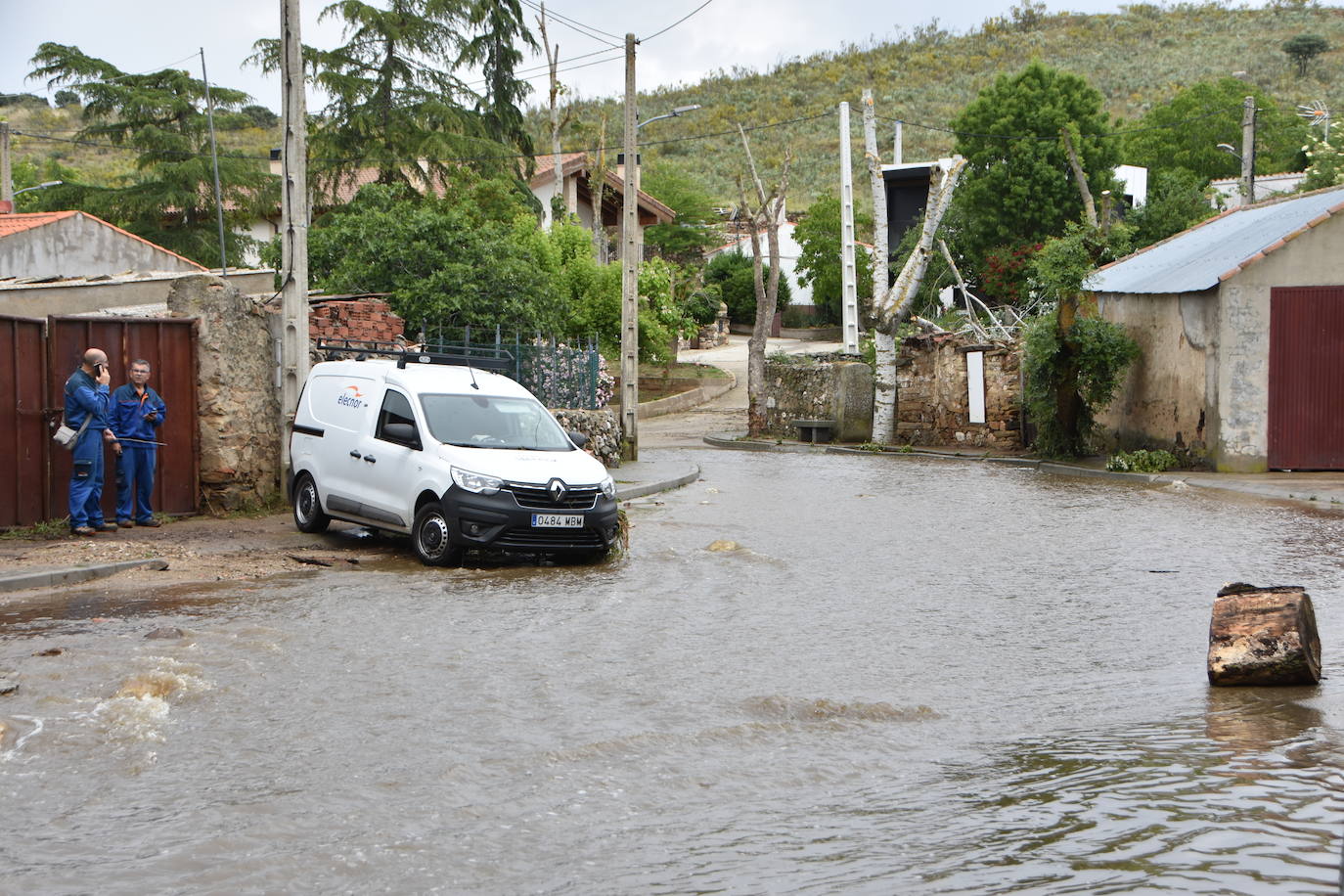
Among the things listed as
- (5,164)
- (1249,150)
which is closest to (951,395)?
(1249,150)

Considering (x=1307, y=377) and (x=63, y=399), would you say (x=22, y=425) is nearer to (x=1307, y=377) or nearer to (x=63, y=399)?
(x=63, y=399)

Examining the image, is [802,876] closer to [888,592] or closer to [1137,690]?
[1137,690]

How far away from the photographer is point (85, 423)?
13469mm

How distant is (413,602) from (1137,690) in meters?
5.57

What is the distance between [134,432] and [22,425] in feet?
3.48

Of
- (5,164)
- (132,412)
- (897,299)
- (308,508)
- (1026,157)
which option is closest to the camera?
(132,412)

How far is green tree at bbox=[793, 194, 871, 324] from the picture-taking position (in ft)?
200

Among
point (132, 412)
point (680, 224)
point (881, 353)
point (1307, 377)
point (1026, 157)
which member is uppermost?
point (1026, 157)

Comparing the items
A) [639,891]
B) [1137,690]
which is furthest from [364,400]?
[639,891]

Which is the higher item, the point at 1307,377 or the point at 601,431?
the point at 1307,377

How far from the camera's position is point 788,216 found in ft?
230

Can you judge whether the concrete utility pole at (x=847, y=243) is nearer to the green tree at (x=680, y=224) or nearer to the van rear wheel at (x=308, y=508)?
the van rear wheel at (x=308, y=508)

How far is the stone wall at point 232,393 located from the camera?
15914 mm

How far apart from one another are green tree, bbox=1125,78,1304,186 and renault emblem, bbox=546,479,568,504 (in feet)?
177
